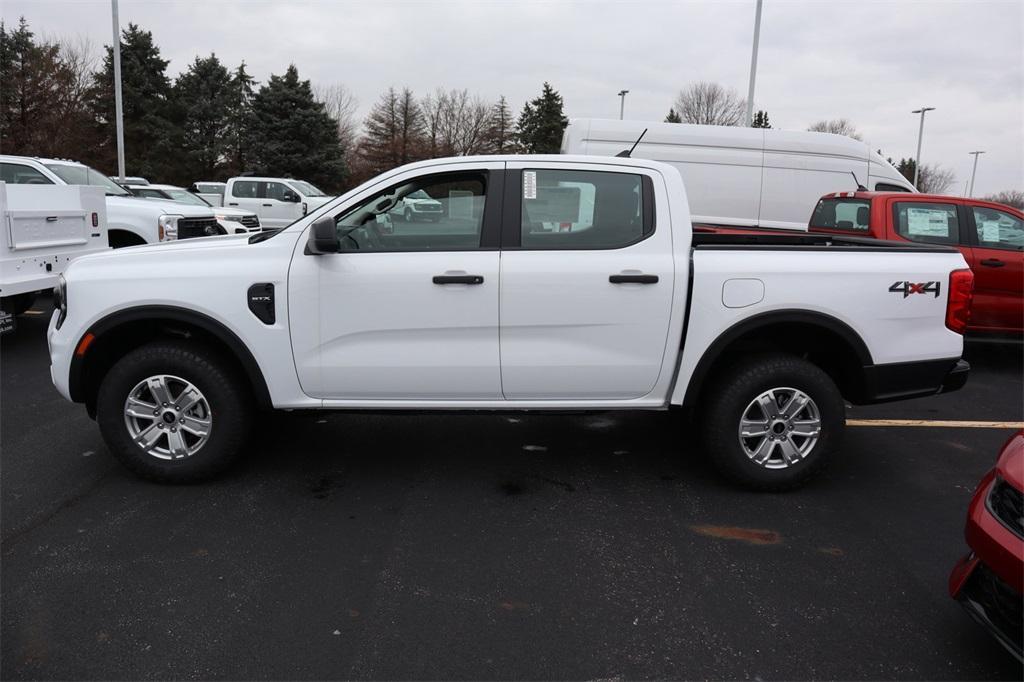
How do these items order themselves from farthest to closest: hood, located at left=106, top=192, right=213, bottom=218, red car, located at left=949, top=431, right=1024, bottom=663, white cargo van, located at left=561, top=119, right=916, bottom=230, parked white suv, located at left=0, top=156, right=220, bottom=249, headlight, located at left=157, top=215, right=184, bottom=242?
white cargo van, located at left=561, top=119, right=916, bottom=230 < hood, located at left=106, top=192, right=213, bottom=218 < headlight, located at left=157, top=215, right=184, bottom=242 < parked white suv, located at left=0, top=156, right=220, bottom=249 < red car, located at left=949, top=431, right=1024, bottom=663

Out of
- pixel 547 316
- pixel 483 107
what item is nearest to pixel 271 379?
pixel 547 316

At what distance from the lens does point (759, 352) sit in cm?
436

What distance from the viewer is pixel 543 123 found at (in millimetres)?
56812

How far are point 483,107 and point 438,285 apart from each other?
55.2m

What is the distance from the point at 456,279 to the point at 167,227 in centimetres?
801

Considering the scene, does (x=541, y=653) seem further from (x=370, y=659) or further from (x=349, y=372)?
(x=349, y=372)

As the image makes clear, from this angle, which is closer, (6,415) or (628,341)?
(628,341)

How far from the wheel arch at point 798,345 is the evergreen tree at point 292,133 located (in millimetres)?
40870

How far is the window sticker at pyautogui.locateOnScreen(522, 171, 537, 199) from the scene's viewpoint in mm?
4088

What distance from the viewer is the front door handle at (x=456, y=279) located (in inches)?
155

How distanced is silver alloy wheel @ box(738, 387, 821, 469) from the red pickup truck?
173 inches

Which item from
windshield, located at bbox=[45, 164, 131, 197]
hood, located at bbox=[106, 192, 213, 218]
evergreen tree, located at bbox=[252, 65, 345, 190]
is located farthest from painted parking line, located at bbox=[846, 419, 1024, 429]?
evergreen tree, located at bbox=[252, 65, 345, 190]

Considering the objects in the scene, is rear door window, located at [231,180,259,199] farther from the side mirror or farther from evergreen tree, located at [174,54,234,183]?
evergreen tree, located at [174,54,234,183]


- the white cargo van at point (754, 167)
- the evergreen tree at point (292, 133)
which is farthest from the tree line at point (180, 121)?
the white cargo van at point (754, 167)
